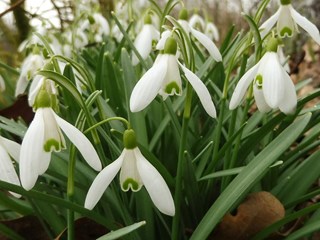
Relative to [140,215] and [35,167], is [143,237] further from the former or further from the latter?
[35,167]

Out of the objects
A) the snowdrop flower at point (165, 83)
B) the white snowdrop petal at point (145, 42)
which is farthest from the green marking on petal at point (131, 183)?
the white snowdrop petal at point (145, 42)

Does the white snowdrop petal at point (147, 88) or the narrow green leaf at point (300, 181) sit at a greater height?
the white snowdrop petal at point (147, 88)

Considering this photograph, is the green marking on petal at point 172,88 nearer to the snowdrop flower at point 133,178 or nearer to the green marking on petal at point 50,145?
the snowdrop flower at point 133,178

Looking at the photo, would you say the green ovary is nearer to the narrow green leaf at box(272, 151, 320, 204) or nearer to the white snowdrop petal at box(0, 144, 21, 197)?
the white snowdrop petal at box(0, 144, 21, 197)

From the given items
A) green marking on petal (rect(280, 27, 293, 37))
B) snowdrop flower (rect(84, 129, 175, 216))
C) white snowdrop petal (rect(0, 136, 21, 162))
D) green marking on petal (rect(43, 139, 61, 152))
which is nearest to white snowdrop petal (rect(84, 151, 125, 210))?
snowdrop flower (rect(84, 129, 175, 216))

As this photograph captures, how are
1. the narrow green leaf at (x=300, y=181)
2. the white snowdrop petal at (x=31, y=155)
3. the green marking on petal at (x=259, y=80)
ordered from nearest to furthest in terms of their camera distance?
the white snowdrop petal at (x=31, y=155) < the green marking on petal at (x=259, y=80) < the narrow green leaf at (x=300, y=181)

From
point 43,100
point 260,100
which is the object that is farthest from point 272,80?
point 43,100

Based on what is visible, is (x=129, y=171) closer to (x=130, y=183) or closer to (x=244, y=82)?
(x=130, y=183)
